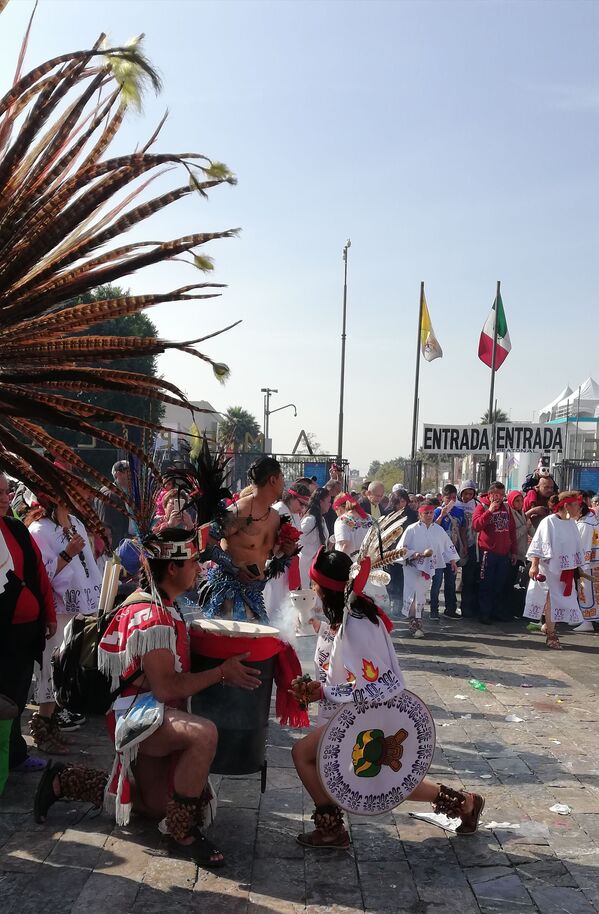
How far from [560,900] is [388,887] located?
727 mm

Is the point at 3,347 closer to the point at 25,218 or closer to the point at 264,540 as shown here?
the point at 25,218

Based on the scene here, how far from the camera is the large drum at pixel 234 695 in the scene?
420 cm

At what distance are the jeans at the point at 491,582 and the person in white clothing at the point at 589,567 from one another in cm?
134

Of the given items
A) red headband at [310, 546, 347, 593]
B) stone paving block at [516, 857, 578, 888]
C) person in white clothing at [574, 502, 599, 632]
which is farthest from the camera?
person in white clothing at [574, 502, 599, 632]

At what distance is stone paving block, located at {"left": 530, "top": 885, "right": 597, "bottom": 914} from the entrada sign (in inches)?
581

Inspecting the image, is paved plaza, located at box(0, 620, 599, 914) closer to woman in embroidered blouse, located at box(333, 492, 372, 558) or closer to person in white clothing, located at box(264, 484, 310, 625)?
person in white clothing, located at box(264, 484, 310, 625)

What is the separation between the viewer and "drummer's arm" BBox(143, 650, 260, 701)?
3.99 meters

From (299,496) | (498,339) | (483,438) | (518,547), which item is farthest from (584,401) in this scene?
(299,496)

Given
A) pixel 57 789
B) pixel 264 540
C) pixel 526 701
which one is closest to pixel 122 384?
pixel 57 789

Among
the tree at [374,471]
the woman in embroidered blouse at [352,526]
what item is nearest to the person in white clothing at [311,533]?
the woman in embroidered blouse at [352,526]

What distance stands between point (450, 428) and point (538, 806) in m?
14.0

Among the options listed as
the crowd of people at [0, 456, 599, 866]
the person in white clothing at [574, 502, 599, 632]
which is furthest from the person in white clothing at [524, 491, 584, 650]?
the crowd of people at [0, 456, 599, 866]

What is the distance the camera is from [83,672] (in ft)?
15.3

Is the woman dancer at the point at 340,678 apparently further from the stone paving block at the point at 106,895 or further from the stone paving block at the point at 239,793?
the stone paving block at the point at 106,895
